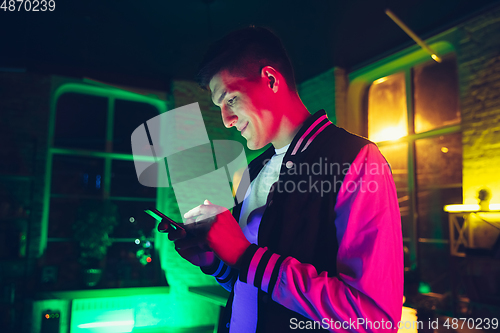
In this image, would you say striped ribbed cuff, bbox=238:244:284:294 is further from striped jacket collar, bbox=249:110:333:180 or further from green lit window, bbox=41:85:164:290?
green lit window, bbox=41:85:164:290

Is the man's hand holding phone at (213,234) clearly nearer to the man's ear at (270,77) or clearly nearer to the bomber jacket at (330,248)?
the bomber jacket at (330,248)

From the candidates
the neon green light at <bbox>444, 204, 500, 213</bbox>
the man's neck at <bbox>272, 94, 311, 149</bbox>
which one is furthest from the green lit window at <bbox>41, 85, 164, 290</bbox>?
the man's neck at <bbox>272, 94, 311, 149</bbox>

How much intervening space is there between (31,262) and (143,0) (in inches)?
149

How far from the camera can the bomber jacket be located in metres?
0.77

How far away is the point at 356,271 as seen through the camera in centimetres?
77

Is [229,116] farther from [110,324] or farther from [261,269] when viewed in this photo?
[110,324]

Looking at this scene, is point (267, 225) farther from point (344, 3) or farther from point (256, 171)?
point (344, 3)

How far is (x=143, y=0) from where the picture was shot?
11.8 feet

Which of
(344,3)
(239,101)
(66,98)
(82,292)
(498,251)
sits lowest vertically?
(82,292)

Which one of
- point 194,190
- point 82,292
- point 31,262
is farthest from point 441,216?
point 31,262

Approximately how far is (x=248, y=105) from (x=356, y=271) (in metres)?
0.62

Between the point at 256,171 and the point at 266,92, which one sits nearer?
the point at 266,92

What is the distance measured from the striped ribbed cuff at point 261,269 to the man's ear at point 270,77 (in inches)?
21.9

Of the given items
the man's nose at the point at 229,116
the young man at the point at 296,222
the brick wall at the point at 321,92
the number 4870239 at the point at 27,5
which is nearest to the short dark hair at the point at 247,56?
the young man at the point at 296,222
